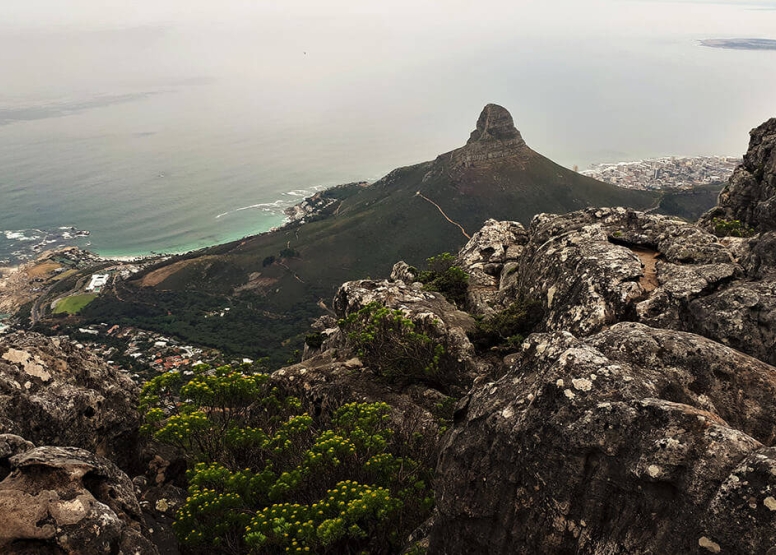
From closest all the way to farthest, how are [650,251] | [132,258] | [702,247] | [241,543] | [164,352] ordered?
[241,543] → [702,247] → [650,251] → [164,352] → [132,258]

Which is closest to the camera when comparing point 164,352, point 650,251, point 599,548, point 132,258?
point 599,548

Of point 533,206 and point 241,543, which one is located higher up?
point 241,543

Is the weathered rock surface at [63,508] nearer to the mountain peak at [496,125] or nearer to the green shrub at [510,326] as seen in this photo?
the green shrub at [510,326]

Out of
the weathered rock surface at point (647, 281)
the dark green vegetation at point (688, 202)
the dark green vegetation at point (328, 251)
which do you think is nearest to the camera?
the weathered rock surface at point (647, 281)

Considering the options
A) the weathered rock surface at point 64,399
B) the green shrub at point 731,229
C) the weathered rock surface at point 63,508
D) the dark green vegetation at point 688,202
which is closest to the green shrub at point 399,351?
the weathered rock surface at point 64,399

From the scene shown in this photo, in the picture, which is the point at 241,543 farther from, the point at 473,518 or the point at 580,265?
the point at 580,265

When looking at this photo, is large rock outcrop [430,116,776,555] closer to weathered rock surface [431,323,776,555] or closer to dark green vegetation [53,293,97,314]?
weathered rock surface [431,323,776,555]

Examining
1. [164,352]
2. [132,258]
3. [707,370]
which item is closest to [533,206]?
[164,352]
